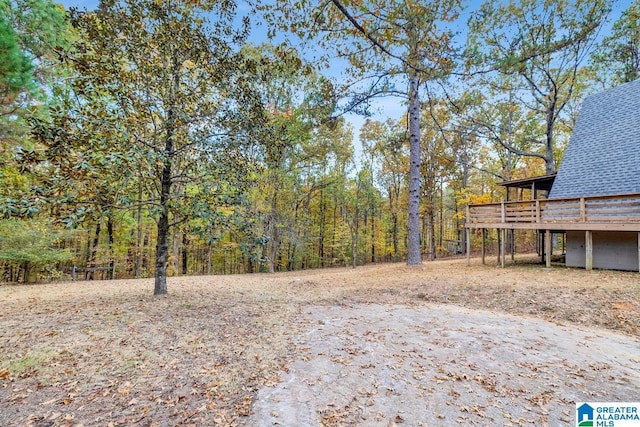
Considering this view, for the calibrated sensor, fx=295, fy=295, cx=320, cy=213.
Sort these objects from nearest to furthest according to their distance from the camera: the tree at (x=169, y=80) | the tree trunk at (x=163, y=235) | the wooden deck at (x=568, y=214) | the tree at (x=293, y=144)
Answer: the tree at (x=169, y=80) → the tree trunk at (x=163, y=235) → the wooden deck at (x=568, y=214) → the tree at (x=293, y=144)

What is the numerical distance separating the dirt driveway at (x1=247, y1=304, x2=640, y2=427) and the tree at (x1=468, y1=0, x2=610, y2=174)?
21.8ft

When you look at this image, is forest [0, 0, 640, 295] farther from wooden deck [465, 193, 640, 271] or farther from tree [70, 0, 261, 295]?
wooden deck [465, 193, 640, 271]

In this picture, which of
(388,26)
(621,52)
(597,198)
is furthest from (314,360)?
(621,52)

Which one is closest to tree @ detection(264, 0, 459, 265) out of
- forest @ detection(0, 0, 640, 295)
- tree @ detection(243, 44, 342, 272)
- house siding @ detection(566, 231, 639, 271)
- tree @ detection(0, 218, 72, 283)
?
forest @ detection(0, 0, 640, 295)

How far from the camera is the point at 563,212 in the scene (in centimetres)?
952

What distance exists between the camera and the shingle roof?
9.41 metres

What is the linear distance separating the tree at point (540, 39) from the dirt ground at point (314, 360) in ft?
21.0

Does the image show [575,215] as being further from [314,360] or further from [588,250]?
[314,360]

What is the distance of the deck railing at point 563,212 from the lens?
8156 mm

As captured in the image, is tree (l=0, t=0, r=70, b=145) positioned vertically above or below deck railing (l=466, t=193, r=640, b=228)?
above

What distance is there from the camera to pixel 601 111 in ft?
38.4

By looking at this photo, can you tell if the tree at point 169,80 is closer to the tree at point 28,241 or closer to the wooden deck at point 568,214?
the tree at point 28,241

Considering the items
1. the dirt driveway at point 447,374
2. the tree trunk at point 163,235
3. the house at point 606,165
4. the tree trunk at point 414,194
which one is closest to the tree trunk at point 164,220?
the tree trunk at point 163,235

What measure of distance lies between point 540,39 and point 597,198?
6732 mm
